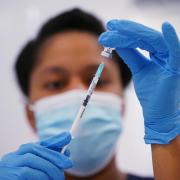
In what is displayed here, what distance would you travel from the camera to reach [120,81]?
1260mm

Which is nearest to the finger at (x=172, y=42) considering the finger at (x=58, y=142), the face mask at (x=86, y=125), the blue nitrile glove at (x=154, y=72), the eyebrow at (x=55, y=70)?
the blue nitrile glove at (x=154, y=72)

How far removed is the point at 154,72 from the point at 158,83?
0.11ft

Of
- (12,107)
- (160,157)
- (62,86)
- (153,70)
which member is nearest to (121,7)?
(62,86)

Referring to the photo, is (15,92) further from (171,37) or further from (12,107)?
(171,37)

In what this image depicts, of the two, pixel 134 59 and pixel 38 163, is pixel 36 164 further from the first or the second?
pixel 134 59

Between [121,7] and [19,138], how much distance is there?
78 cm

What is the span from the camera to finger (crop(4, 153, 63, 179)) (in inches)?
30.4

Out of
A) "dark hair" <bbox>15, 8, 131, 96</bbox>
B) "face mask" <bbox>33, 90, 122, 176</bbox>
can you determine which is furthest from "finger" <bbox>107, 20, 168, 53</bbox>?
"dark hair" <bbox>15, 8, 131, 96</bbox>

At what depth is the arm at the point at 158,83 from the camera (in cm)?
67

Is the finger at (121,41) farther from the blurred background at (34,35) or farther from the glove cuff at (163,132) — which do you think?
the blurred background at (34,35)

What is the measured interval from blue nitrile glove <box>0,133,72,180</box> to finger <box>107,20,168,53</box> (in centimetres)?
29

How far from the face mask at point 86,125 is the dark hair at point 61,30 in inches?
8.5

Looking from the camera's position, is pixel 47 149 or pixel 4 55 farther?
pixel 4 55

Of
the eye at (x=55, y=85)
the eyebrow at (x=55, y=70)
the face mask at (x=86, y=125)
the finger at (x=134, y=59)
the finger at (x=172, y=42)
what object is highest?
the finger at (x=172, y=42)
